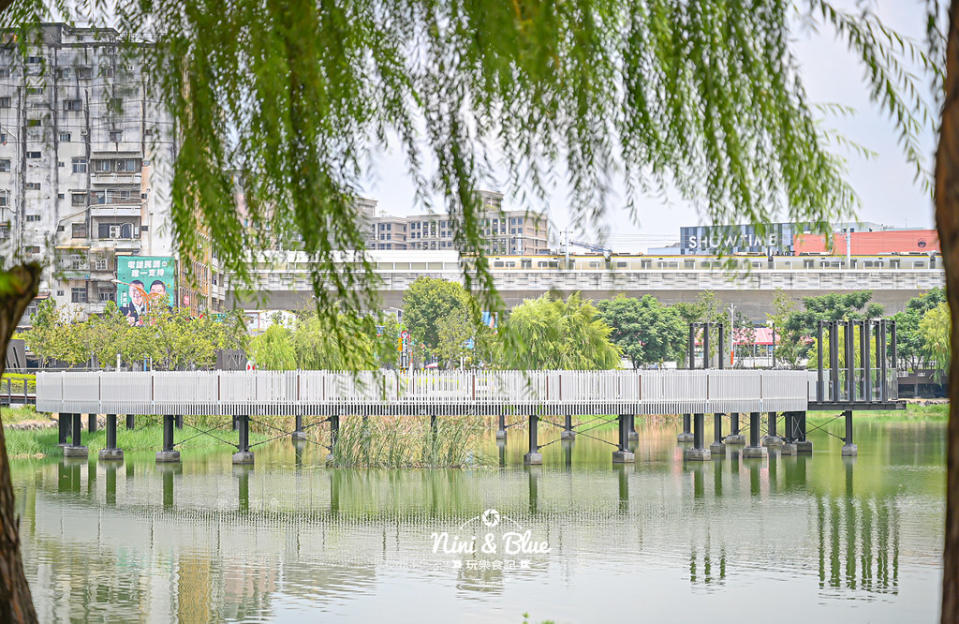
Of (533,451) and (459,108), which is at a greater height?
(459,108)

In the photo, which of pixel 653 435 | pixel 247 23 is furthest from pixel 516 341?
pixel 653 435

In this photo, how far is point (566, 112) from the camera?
586 centimetres

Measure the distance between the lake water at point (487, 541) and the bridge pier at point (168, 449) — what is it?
896 millimetres

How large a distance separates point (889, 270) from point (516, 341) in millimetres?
80488

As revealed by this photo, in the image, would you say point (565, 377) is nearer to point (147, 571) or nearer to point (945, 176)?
point (147, 571)

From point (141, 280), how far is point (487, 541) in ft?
162

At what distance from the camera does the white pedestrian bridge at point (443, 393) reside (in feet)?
92.2

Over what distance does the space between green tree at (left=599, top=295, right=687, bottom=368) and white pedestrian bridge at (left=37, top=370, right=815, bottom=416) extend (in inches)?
1472

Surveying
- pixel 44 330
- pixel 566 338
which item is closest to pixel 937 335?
pixel 566 338

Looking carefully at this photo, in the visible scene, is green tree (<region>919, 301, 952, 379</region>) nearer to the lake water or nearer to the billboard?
the lake water

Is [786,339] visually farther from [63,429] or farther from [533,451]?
[63,429]

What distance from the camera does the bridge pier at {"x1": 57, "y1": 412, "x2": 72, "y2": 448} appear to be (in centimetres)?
3241

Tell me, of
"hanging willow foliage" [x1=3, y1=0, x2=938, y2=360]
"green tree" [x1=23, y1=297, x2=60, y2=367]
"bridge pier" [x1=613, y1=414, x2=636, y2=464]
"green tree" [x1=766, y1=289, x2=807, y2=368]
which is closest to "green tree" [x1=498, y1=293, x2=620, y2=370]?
"bridge pier" [x1=613, y1=414, x2=636, y2=464]

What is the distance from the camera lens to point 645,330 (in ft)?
221
